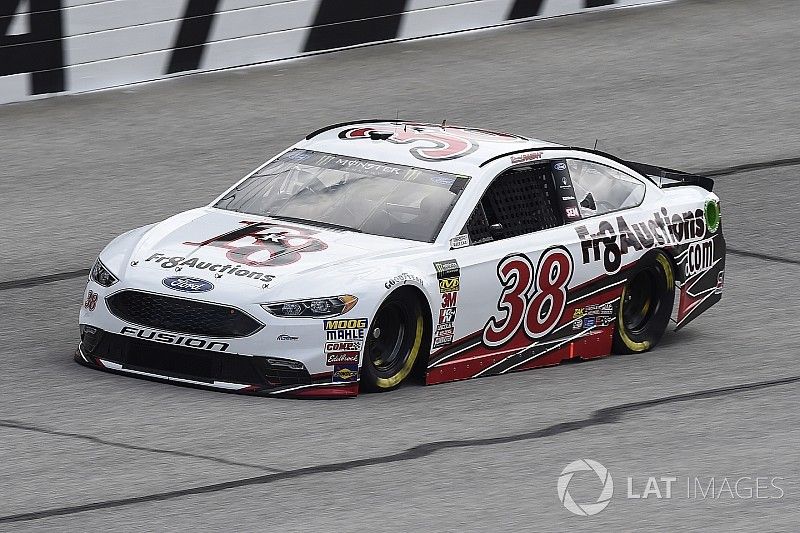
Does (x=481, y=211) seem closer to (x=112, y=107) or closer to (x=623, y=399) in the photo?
(x=623, y=399)

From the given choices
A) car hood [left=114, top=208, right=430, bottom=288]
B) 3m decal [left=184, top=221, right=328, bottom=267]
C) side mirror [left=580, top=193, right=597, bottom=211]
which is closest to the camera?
car hood [left=114, top=208, right=430, bottom=288]

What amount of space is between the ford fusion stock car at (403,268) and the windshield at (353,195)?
0.04ft

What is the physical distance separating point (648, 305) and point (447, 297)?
2.05 metres

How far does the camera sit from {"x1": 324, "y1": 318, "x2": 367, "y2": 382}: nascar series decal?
8484mm

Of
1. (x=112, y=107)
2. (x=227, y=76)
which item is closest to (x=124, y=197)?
(x=112, y=107)

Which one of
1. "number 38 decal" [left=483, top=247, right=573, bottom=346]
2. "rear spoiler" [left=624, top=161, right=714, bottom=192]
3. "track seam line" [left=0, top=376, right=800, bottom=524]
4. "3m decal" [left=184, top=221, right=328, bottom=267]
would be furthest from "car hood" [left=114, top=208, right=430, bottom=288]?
"rear spoiler" [left=624, top=161, right=714, bottom=192]

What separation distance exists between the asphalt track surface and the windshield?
1.00 m

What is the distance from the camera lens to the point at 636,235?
1028 cm

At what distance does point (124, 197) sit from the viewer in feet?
44.6

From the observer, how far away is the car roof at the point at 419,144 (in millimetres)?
9750

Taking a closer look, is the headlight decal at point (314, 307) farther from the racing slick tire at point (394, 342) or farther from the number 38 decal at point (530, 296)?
the number 38 decal at point (530, 296)

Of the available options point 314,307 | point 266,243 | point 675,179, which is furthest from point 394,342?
point 675,179

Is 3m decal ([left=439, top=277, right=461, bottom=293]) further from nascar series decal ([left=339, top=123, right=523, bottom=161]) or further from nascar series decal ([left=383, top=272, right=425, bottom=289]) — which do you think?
nascar series decal ([left=339, top=123, right=523, bottom=161])
